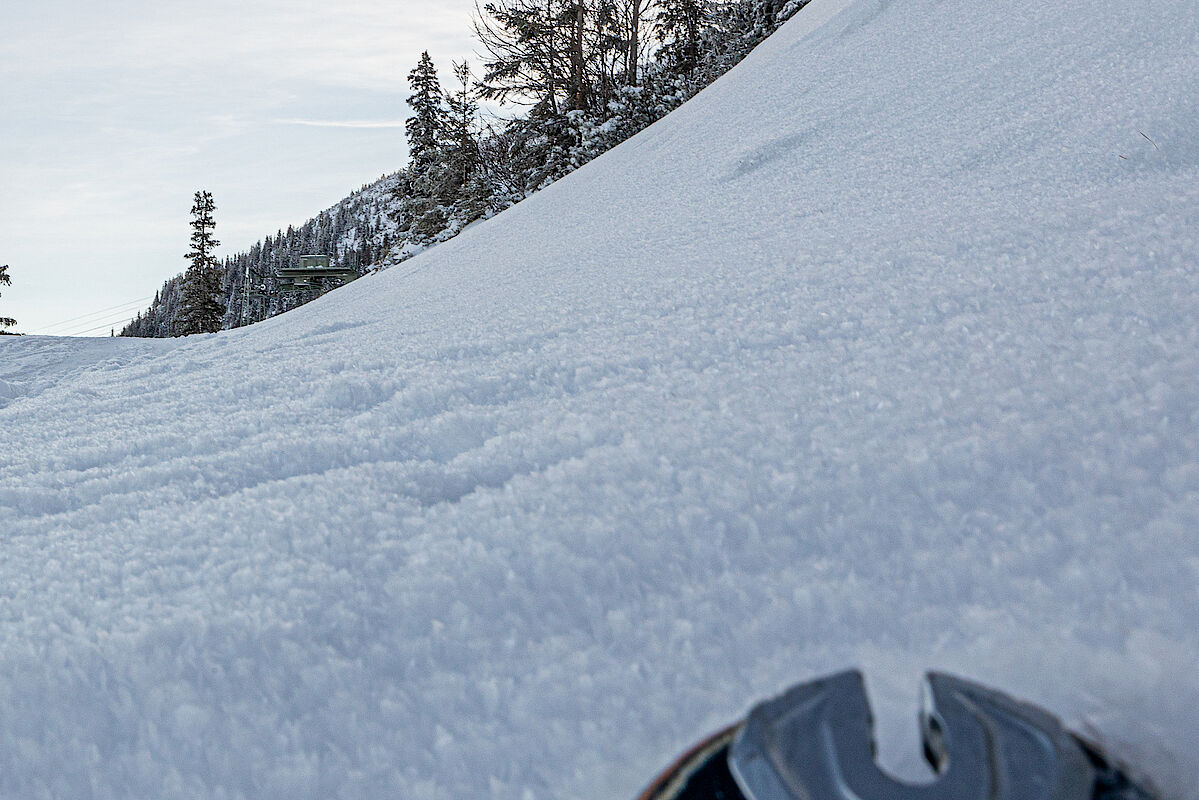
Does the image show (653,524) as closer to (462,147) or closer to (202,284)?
(462,147)

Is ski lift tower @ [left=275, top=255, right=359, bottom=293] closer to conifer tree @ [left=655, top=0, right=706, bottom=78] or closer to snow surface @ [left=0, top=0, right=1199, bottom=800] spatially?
conifer tree @ [left=655, top=0, right=706, bottom=78]

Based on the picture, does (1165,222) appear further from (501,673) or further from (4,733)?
(4,733)

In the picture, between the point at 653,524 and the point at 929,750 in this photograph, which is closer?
the point at 929,750

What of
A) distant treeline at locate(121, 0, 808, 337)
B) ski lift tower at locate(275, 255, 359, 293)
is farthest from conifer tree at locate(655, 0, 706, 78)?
ski lift tower at locate(275, 255, 359, 293)

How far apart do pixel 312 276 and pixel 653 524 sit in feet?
74.5

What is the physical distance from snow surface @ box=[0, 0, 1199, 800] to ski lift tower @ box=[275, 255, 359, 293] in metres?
21.0

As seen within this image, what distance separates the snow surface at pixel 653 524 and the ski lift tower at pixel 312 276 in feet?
68.8

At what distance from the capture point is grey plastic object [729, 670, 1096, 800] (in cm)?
34

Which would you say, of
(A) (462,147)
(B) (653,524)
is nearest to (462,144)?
(A) (462,147)

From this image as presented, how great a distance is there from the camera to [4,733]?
574 millimetres

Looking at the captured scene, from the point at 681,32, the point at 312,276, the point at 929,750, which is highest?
the point at 681,32

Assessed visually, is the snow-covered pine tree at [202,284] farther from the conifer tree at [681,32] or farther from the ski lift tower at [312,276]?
the conifer tree at [681,32]

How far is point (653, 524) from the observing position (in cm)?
71

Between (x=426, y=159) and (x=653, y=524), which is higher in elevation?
(x=426, y=159)
